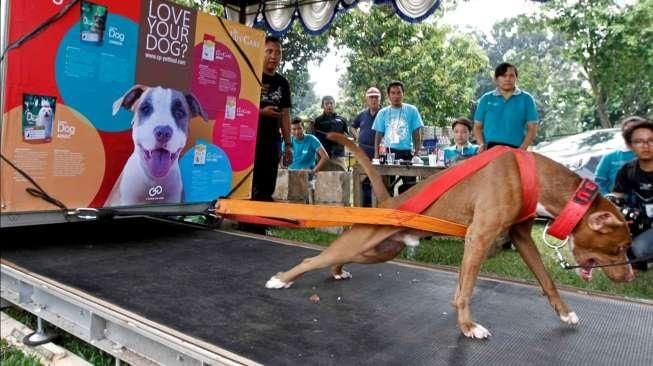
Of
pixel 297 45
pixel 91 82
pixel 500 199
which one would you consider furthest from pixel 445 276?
pixel 297 45

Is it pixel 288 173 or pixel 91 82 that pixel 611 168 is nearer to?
pixel 288 173

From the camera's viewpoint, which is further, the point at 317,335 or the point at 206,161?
the point at 206,161

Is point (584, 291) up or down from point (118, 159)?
down

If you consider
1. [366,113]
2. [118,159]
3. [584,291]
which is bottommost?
[584,291]

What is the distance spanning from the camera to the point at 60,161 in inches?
144

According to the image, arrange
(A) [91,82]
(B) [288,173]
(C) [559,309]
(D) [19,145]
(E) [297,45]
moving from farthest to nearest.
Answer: (E) [297,45], (B) [288,173], (A) [91,82], (D) [19,145], (C) [559,309]

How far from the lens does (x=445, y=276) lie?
3539mm

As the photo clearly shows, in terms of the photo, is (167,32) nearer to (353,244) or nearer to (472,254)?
(353,244)

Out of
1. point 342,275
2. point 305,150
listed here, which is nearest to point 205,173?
point 342,275

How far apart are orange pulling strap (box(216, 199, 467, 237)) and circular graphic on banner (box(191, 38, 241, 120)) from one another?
177 centimetres

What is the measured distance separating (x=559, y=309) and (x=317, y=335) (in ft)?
4.20

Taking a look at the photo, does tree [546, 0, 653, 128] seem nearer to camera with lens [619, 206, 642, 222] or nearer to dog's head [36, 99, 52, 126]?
camera with lens [619, 206, 642, 222]

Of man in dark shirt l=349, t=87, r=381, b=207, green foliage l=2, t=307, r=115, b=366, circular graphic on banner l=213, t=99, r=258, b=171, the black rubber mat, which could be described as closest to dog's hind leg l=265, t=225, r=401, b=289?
the black rubber mat

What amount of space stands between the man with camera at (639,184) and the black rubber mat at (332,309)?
129 centimetres
